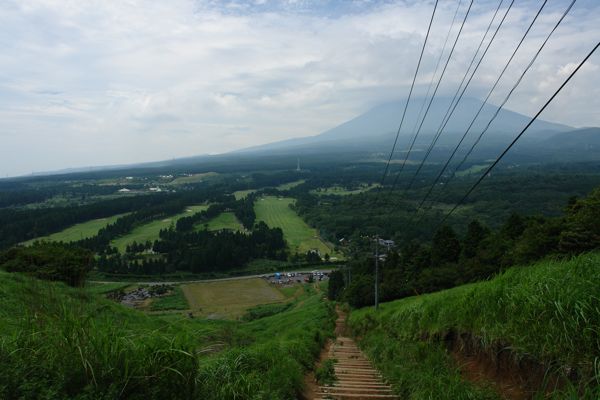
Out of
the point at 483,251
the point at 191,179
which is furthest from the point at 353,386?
the point at 191,179

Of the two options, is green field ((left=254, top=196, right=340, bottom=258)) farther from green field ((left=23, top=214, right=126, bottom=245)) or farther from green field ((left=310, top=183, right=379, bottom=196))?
green field ((left=23, top=214, right=126, bottom=245))

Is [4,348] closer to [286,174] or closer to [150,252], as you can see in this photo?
[150,252]

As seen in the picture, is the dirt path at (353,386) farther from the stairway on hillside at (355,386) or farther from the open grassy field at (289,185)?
the open grassy field at (289,185)

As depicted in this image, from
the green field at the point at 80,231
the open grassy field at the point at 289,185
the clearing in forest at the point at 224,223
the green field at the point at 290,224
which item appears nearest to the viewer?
the green field at the point at 80,231

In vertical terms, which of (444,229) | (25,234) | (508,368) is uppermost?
(508,368)

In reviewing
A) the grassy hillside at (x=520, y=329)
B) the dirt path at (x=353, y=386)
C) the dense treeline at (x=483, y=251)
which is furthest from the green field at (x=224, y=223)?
the grassy hillside at (x=520, y=329)

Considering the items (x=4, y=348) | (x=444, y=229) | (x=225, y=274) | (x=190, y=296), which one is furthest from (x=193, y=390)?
(x=225, y=274)

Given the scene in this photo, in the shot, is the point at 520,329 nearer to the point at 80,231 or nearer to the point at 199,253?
the point at 199,253
